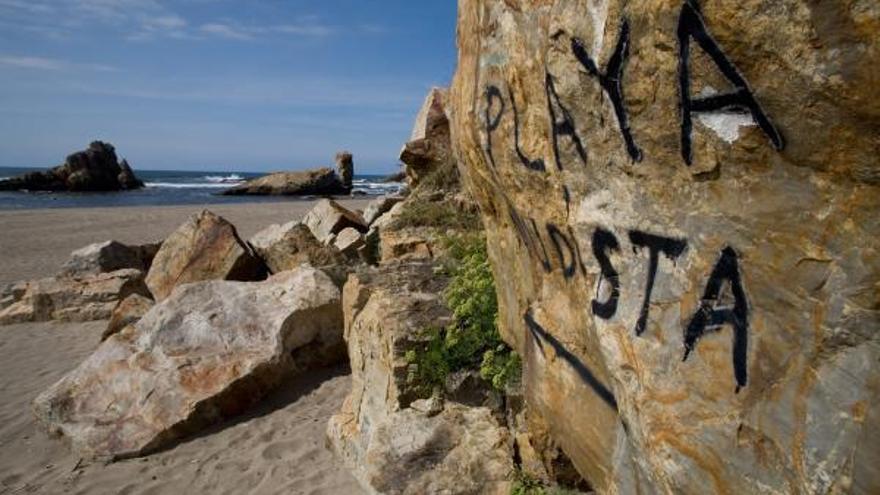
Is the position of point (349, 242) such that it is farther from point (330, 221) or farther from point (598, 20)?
point (598, 20)

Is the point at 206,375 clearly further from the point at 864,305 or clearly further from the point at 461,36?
the point at 864,305

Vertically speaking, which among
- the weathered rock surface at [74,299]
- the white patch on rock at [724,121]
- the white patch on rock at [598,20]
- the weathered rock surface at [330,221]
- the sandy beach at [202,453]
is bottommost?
the sandy beach at [202,453]

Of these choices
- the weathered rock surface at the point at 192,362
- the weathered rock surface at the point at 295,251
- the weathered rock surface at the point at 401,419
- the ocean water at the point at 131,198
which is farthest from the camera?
the ocean water at the point at 131,198

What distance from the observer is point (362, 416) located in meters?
4.73

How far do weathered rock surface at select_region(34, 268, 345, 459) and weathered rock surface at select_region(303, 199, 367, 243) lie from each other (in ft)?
12.8

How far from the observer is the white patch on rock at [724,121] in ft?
6.49

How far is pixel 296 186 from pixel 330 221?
3893 centimetres

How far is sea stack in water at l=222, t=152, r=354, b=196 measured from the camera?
48.3 metres

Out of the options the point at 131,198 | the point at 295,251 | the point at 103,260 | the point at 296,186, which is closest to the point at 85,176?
the point at 131,198

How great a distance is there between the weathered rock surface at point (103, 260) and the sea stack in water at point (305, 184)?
3714 cm

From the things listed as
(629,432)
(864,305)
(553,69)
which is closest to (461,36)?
(553,69)

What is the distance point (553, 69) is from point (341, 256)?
21.1 ft

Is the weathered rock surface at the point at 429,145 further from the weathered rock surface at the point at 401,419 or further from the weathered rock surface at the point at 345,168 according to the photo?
the weathered rock surface at the point at 345,168

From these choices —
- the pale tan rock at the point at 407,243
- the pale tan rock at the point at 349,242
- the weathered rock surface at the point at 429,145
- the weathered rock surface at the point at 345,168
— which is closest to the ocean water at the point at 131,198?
the weathered rock surface at the point at 345,168
